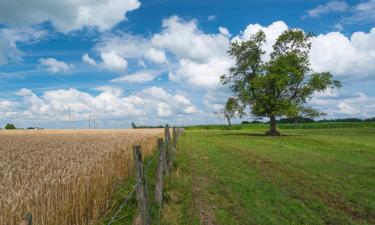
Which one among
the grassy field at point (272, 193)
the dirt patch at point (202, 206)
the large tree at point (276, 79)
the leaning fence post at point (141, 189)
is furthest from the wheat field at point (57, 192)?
the large tree at point (276, 79)

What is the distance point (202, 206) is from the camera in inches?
434

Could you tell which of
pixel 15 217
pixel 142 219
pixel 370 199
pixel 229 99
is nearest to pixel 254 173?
pixel 370 199

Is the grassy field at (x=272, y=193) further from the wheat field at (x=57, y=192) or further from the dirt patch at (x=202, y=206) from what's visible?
the wheat field at (x=57, y=192)

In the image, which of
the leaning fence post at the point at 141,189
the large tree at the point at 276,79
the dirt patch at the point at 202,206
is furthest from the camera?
the large tree at the point at 276,79

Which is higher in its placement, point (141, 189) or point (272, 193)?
point (141, 189)

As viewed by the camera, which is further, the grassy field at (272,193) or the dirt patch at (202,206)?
the grassy field at (272,193)

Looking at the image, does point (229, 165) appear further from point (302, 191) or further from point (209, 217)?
point (209, 217)

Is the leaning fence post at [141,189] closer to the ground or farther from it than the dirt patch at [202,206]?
farther from it

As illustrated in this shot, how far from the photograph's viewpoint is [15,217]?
5.41 m

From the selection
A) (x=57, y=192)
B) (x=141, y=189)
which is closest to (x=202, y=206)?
(x=141, y=189)

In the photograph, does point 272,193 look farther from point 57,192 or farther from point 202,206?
point 57,192

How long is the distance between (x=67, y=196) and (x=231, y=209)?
16.4ft

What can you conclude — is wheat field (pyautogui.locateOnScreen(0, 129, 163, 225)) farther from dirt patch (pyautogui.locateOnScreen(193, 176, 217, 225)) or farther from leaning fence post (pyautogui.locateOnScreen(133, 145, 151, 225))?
dirt patch (pyautogui.locateOnScreen(193, 176, 217, 225))

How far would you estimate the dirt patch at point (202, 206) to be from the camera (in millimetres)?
9641
